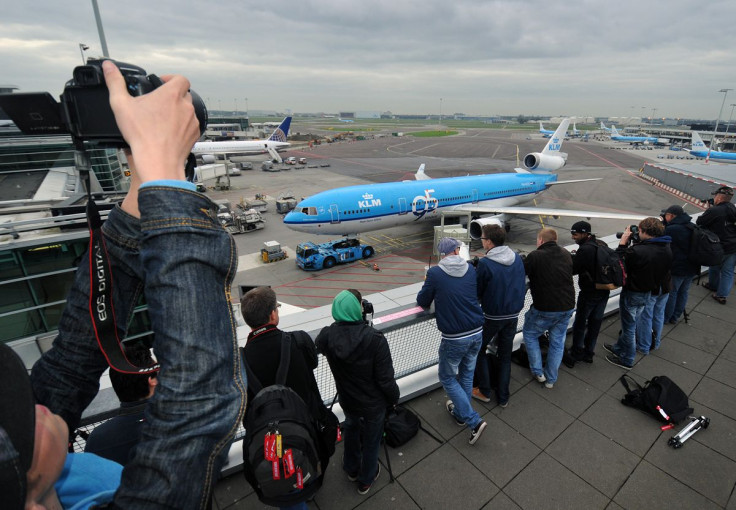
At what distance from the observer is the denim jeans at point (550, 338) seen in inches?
229

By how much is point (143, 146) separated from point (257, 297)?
2.53 m

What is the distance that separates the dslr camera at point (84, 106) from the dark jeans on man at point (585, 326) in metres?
6.74

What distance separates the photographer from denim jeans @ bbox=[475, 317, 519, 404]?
5.43m

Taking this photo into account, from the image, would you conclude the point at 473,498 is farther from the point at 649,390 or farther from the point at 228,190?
the point at 228,190

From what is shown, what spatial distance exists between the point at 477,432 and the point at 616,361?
3.47 m

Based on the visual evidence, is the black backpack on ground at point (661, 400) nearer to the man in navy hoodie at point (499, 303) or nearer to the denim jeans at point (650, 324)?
A: the denim jeans at point (650, 324)

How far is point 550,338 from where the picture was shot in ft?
19.3

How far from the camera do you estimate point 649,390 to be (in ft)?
17.4

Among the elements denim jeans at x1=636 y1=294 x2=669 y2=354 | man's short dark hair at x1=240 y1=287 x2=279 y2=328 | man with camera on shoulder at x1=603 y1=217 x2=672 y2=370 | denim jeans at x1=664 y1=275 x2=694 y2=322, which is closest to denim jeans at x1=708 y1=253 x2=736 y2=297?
denim jeans at x1=664 y1=275 x2=694 y2=322

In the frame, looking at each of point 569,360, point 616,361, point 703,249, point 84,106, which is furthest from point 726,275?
point 84,106

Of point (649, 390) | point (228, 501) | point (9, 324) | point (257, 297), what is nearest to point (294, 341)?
point (257, 297)

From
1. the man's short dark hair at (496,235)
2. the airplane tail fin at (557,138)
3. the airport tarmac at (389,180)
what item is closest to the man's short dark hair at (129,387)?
the man's short dark hair at (496,235)

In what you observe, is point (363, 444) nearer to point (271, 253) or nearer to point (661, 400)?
point (661, 400)

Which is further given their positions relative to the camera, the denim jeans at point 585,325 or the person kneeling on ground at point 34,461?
the denim jeans at point 585,325
